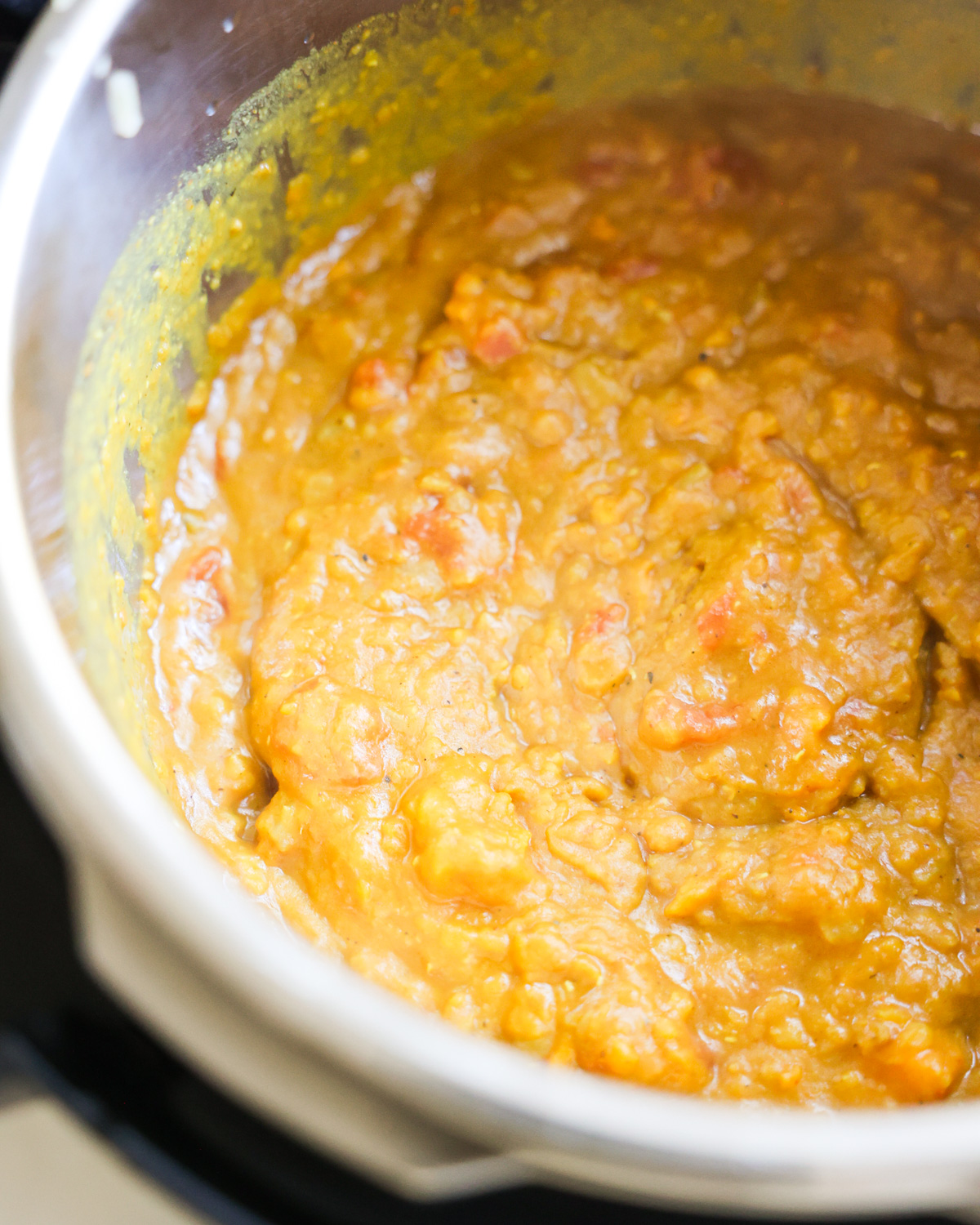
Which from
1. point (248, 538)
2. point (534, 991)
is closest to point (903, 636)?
point (534, 991)

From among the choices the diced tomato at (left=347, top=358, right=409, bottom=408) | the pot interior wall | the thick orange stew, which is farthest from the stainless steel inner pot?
the diced tomato at (left=347, top=358, right=409, bottom=408)

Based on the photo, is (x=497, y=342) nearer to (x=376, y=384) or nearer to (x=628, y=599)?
(x=376, y=384)

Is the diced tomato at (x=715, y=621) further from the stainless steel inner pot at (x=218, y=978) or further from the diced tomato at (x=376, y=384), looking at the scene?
the stainless steel inner pot at (x=218, y=978)

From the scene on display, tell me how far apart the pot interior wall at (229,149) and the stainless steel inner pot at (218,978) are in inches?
0.4

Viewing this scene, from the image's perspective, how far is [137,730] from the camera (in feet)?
4.07

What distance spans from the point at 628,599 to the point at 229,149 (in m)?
0.80

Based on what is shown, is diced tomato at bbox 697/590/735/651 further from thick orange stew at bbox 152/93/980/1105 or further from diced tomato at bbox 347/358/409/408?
diced tomato at bbox 347/358/409/408

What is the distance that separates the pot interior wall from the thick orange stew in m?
0.06

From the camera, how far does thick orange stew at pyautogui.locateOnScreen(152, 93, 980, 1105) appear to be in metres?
1.27

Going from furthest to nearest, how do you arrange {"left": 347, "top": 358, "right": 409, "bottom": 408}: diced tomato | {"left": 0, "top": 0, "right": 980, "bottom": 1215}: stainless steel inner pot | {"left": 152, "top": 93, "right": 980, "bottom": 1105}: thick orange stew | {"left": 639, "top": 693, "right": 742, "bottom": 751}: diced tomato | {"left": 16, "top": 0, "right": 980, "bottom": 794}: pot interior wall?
{"left": 347, "top": 358, "right": 409, "bottom": 408}: diced tomato < {"left": 639, "top": 693, "right": 742, "bottom": 751}: diced tomato < {"left": 152, "top": 93, "right": 980, "bottom": 1105}: thick orange stew < {"left": 16, "top": 0, "right": 980, "bottom": 794}: pot interior wall < {"left": 0, "top": 0, "right": 980, "bottom": 1215}: stainless steel inner pot

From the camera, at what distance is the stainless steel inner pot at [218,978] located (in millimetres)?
763

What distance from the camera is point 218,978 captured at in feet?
2.65

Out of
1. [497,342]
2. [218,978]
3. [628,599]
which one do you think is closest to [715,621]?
[628,599]

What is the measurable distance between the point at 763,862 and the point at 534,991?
33cm
